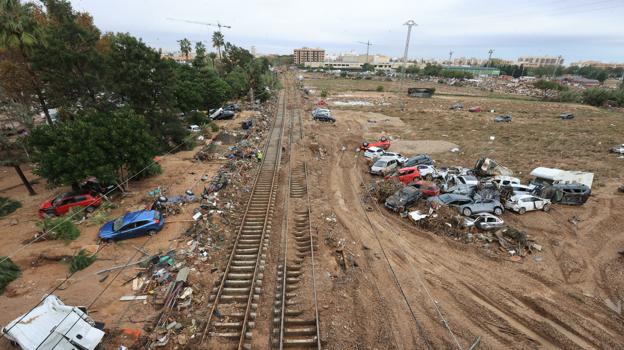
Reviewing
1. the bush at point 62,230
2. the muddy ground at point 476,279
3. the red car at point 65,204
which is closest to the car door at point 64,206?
the red car at point 65,204

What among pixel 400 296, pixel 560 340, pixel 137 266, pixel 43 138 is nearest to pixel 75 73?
pixel 43 138

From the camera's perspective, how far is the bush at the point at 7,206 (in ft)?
62.3

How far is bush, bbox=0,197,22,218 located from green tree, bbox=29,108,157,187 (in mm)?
4649

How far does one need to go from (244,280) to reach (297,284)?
2.31 m

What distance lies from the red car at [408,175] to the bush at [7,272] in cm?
2305

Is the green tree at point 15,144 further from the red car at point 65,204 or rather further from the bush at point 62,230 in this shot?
the bush at point 62,230

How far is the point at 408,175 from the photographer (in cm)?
2216

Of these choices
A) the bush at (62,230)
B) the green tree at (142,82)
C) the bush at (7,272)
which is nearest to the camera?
the bush at (7,272)

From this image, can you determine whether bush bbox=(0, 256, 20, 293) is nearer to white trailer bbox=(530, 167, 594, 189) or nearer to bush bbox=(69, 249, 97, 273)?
bush bbox=(69, 249, 97, 273)

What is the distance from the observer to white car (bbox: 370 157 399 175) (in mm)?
24188

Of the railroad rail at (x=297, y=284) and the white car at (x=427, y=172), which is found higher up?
the white car at (x=427, y=172)

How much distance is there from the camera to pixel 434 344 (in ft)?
30.9

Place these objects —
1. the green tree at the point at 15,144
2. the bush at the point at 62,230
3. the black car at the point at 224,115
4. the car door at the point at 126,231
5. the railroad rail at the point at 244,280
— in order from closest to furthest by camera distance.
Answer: the railroad rail at the point at 244,280, the car door at the point at 126,231, the bush at the point at 62,230, the green tree at the point at 15,144, the black car at the point at 224,115

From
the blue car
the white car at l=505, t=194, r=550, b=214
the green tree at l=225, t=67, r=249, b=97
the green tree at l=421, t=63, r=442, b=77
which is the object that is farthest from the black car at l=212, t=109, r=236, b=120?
the green tree at l=421, t=63, r=442, b=77
